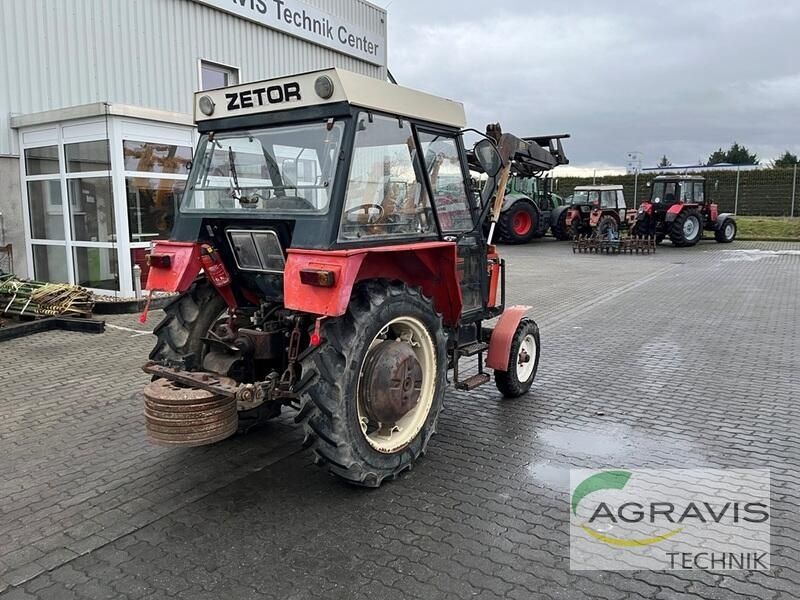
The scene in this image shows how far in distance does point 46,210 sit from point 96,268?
1.51 meters

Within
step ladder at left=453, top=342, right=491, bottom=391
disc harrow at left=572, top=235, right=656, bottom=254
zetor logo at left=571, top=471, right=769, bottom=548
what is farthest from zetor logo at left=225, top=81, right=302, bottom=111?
disc harrow at left=572, top=235, right=656, bottom=254

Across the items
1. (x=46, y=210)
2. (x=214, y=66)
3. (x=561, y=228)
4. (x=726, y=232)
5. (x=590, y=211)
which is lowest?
(x=726, y=232)

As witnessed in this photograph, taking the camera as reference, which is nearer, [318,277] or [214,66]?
[318,277]

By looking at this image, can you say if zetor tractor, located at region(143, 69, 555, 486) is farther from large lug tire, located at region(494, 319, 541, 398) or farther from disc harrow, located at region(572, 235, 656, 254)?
disc harrow, located at region(572, 235, 656, 254)

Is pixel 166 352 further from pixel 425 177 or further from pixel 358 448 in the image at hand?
pixel 425 177

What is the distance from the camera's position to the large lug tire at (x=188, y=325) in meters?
4.36

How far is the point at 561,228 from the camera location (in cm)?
2503

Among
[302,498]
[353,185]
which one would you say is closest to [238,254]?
[353,185]

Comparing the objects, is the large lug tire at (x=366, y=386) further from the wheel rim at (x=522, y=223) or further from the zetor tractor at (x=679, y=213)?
the zetor tractor at (x=679, y=213)

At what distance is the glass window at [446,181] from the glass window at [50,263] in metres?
8.35

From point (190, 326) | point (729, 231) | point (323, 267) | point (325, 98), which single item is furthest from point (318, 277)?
point (729, 231)

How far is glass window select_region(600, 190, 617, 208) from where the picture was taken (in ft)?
79.6

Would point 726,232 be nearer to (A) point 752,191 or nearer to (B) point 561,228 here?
(B) point 561,228

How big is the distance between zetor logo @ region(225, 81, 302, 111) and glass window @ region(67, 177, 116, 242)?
21.4 ft
